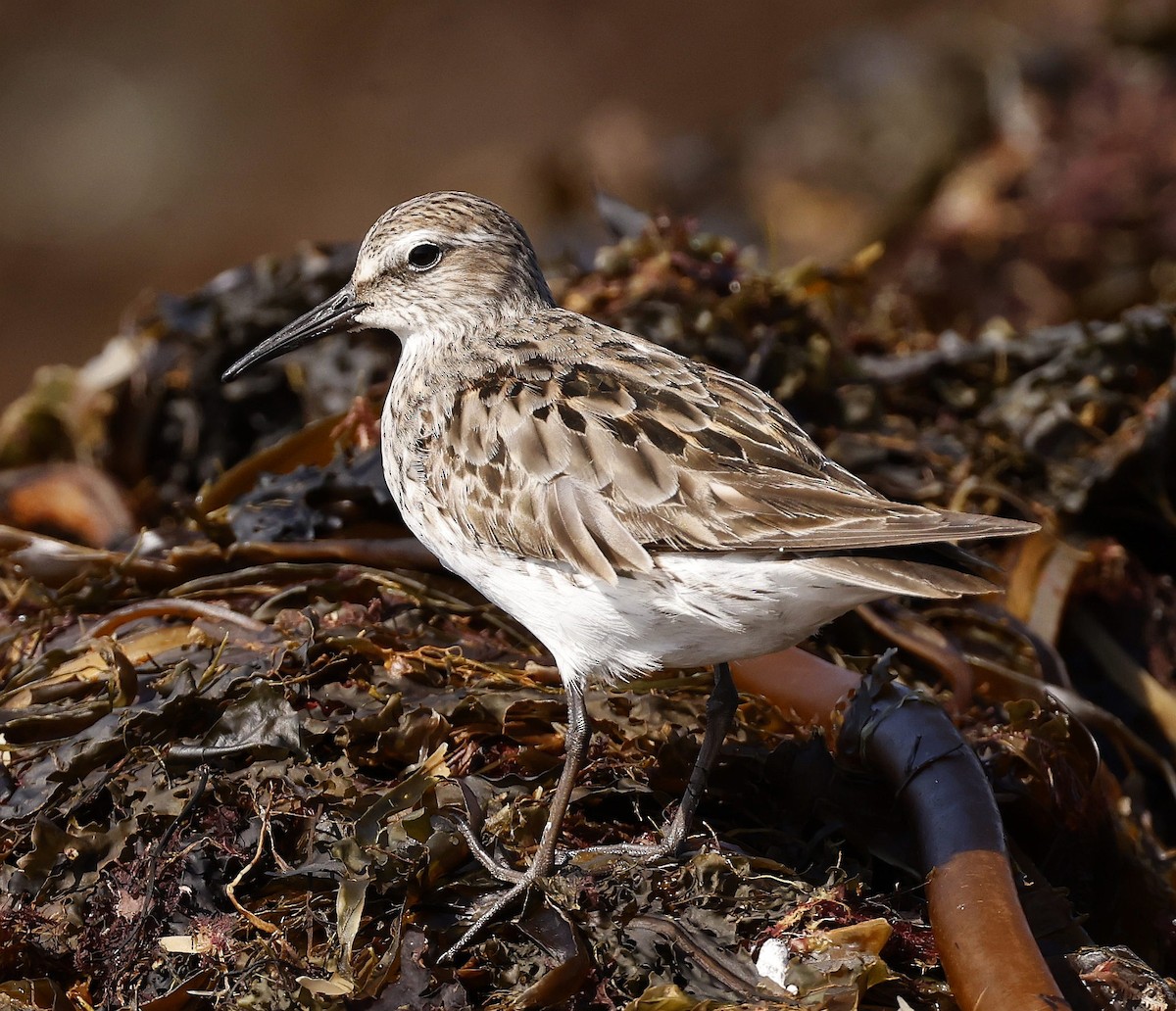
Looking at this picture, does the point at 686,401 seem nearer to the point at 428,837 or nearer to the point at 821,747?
the point at 821,747

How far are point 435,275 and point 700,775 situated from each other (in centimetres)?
162

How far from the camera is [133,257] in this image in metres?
11.3

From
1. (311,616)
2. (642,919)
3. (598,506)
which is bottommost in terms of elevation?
(642,919)

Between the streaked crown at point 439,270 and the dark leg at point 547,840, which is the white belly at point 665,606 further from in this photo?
the streaked crown at point 439,270

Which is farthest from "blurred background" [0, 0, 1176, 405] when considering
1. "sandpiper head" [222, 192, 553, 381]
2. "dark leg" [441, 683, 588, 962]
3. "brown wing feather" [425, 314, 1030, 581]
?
"dark leg" [441, 683, 588, 962]

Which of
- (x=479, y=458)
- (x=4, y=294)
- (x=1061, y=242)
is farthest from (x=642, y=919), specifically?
(x=4, y=294)

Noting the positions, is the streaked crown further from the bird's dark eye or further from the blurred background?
A: the blurred background

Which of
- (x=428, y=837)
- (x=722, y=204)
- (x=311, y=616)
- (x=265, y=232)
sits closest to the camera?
(x=428, y=837)

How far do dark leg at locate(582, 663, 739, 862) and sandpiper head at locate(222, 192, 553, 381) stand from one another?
124 centimetres

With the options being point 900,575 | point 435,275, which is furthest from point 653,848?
point 435,275

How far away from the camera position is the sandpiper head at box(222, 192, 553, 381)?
3674 millimetres

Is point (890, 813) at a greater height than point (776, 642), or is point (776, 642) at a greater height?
point (776, 642)

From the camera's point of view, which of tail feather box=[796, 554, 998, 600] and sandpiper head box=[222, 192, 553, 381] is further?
sandpiper head box=[222, 192, 553, 381]

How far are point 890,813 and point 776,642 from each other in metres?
0.55
